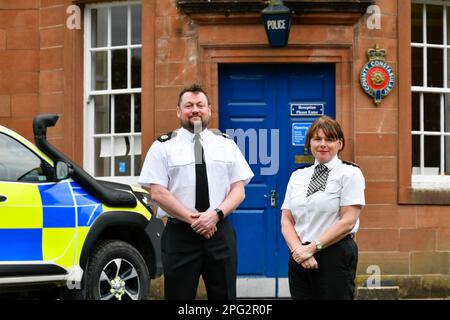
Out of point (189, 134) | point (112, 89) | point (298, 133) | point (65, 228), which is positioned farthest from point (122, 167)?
point (189, 134)

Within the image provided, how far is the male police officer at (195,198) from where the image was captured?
16.7ft

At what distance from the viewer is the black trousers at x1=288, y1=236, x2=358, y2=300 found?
15.3 feet

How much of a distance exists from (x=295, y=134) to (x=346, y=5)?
1541 millimetres

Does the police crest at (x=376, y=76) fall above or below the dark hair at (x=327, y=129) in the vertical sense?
above

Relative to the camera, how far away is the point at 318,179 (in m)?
4.83

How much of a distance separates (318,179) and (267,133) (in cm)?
520

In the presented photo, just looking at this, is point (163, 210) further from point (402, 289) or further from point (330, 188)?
point (402, 289)

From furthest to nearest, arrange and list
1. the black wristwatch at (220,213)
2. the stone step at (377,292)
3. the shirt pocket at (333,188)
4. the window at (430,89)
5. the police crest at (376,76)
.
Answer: the window at (430,89), the police crest at (376,76), the stone step at (377,292), the black wristwatch at (220,213), the shirt pocket at (333,188)

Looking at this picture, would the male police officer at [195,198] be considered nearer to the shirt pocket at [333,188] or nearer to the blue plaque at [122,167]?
the shirt pocket at [333,188]

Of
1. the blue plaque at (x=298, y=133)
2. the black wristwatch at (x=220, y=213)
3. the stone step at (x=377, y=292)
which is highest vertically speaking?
the blue plaque at (x=298, y=133)

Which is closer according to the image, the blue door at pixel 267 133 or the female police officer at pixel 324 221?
the female police officer at pixel 324 221

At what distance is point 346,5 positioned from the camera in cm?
977

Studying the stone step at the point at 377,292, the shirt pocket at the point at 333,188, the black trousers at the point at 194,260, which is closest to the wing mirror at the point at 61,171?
the black trousers at the point at 194,260
